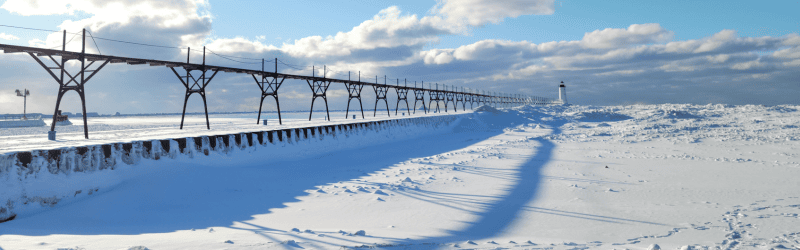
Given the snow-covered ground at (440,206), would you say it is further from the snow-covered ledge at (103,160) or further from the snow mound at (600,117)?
the snow mound at (600,117)

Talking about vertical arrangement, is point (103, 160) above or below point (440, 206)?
above

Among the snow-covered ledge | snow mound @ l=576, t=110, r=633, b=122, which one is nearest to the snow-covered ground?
the snow-covered ledge

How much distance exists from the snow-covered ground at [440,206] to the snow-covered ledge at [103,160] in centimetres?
18

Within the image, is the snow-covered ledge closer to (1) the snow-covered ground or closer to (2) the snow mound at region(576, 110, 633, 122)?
(1) the snow-covered ground

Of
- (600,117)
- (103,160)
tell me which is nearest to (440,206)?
(103,160)

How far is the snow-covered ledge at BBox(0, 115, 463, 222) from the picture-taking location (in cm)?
800

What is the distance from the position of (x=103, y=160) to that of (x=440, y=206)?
777 centimetres

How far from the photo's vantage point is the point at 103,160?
9.61 meters

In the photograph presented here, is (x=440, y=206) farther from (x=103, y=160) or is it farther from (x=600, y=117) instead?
(x=600, y=117)

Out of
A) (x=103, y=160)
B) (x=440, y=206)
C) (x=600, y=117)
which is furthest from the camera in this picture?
(x=600, y=117)

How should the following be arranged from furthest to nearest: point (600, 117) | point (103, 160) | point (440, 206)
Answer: point (600, 117) < point (103, 160) < point (440, 206)

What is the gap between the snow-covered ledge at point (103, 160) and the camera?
26.2 feet

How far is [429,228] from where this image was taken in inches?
257

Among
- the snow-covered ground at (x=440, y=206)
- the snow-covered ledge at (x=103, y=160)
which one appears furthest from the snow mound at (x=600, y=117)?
the snow-covered ledge at (x=103, y=160)
